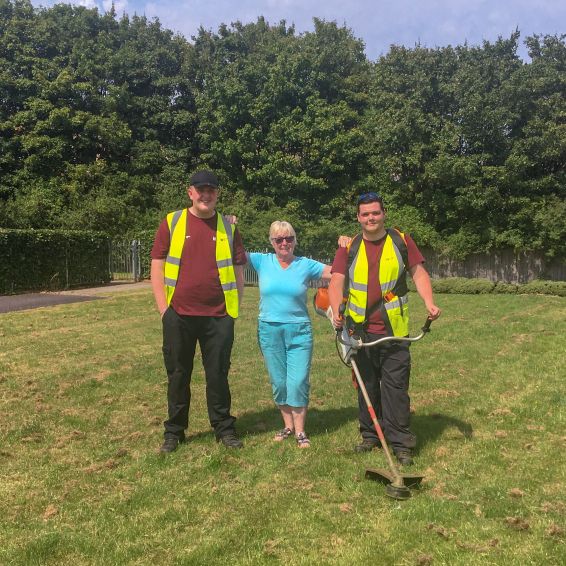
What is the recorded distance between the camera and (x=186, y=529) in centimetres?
327

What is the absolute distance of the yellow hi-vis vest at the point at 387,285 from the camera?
4.27 metres

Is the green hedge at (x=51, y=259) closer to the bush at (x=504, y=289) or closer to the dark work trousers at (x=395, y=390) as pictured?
the bush at (x=504, y=289)

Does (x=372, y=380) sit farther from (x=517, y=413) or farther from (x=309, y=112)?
(x=309, y=112)

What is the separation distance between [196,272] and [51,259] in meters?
15.1

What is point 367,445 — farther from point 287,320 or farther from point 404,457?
point 287,320

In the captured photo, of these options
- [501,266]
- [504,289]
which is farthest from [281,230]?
[501,266]

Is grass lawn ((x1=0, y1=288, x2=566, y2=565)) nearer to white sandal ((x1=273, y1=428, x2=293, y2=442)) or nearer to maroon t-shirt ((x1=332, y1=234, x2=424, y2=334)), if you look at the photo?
white sandal ((x1=273, y1=428, x2=293, y2=442))

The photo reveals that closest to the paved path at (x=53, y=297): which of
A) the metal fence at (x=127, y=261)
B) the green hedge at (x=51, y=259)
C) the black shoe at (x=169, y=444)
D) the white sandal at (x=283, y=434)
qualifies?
the green hedge at (x=51, y=259)

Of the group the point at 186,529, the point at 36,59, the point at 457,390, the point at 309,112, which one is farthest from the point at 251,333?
the point at 36,59

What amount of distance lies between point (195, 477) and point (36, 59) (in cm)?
3306

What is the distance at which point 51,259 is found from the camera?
702 inches

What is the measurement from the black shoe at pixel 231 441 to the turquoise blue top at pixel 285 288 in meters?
1.01

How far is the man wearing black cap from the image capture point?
4.38 meters

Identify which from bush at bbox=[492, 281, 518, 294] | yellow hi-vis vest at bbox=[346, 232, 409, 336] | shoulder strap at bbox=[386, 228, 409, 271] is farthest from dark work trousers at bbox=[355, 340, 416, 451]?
bush at bbox=[492, 281, 518, 294]
